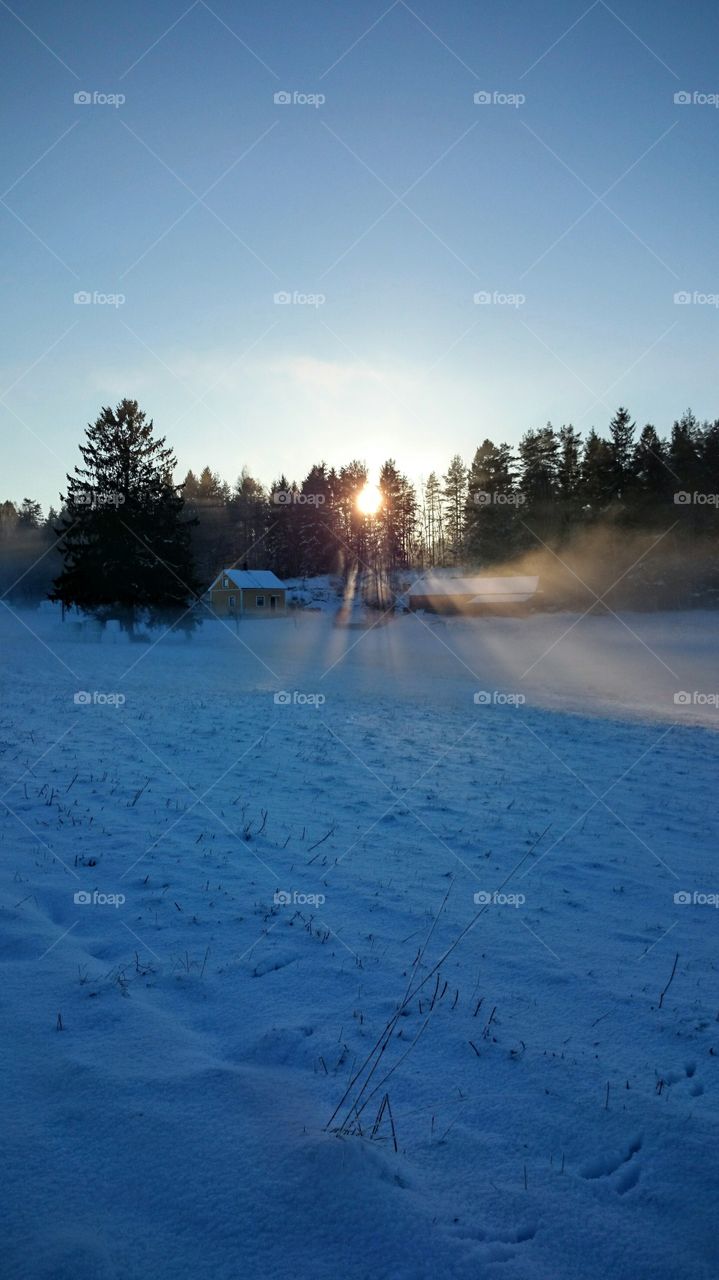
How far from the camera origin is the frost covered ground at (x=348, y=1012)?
2.99 metres

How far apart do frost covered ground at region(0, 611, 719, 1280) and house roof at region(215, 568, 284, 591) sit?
26839mm

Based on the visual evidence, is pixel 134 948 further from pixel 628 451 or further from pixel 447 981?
pixel 628 451

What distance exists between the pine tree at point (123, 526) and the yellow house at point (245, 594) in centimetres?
516

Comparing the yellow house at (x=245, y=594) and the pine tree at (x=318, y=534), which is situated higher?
the pine tree at (x=318, y=534)

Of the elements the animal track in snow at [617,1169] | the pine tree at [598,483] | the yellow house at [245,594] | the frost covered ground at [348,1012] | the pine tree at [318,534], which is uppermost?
the pine tree at [598,483]

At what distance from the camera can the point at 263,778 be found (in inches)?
432

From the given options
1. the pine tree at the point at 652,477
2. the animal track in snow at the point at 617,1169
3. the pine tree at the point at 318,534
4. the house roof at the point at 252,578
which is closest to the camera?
the animal track in snow at the point at 617,1169

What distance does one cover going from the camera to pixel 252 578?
40.1 m

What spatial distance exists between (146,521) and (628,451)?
133 feet

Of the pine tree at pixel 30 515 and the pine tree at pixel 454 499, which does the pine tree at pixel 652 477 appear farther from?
the pine tree at pixel 30 515

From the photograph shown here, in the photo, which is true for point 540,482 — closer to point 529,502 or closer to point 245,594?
point 529,502

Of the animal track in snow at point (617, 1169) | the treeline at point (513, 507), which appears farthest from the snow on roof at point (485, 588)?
the animal track in snow at point (617, 1169)

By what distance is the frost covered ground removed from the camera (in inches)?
118

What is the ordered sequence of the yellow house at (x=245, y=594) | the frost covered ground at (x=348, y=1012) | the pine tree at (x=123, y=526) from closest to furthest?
the frost covered ground at (x=348, y=1012)
the pine tree at (x=123, y=526)
the yellow house at (x=245, y=594)
